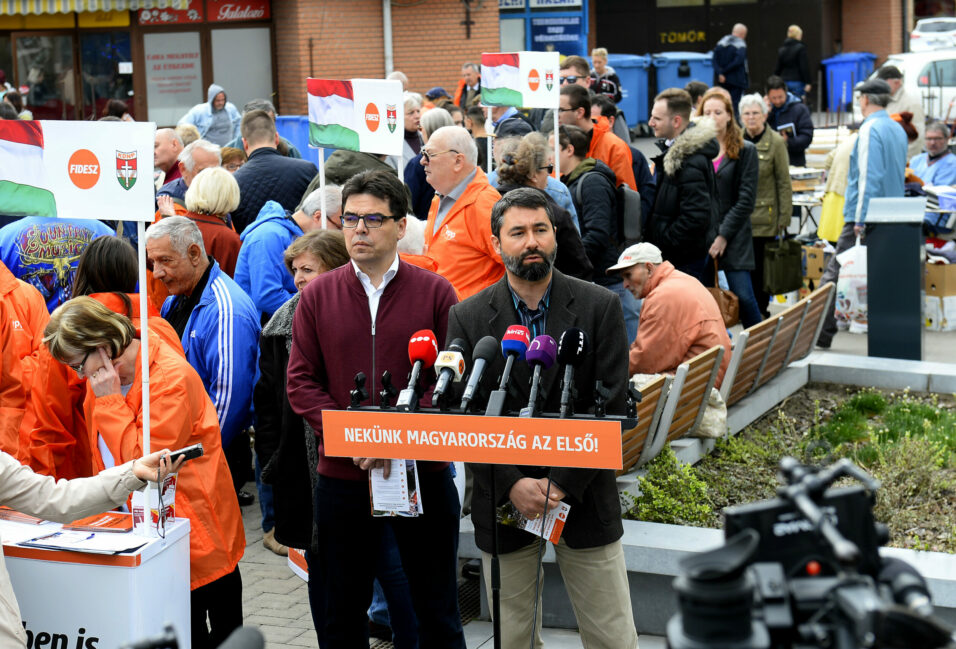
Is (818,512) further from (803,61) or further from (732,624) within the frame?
(803,61)

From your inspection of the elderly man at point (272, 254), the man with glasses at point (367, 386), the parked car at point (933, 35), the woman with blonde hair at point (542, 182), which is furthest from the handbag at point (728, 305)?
the parked car at point (933, 35)

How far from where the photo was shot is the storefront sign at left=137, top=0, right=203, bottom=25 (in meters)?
A: 20.6

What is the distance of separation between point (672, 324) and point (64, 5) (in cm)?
1593

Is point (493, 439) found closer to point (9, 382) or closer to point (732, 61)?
point (9, 382)

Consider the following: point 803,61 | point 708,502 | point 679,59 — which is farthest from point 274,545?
point 679,59

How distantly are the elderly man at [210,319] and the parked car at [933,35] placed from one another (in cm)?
3063

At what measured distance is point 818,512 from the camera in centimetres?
203

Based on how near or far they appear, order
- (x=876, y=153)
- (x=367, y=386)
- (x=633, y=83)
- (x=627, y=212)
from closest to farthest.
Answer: (x=367, y=386), (x=627, y=212), (x=876, y=153), (x=633, y=83)

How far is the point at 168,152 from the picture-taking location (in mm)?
9648

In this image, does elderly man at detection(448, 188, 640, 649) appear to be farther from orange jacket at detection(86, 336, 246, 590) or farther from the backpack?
the backpack

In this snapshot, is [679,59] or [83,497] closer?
[83,497]

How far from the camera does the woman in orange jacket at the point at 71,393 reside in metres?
5.09

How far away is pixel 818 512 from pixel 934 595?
354 cm

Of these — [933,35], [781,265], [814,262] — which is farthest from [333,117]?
[933,35]
